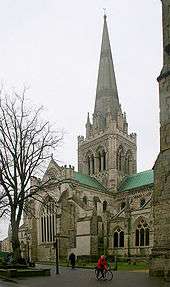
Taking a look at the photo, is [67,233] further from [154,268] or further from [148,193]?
[154,268]

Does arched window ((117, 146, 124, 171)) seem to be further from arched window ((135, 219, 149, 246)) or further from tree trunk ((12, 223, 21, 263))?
tree trunk ((12, 223, 21, 263))

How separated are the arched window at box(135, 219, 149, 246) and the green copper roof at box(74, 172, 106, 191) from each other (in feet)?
40.2

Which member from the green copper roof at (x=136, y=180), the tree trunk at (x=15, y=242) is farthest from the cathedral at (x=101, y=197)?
the tree trunk at (x=15, y=242)

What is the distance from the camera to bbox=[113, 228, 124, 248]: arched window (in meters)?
46.4

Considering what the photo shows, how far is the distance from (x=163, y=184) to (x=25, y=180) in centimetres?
913

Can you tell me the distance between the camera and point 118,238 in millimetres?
46594

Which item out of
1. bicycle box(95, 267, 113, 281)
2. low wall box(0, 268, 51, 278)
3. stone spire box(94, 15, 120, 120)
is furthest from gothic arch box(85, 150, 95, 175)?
bicycle box(95, 267, 113, 281)

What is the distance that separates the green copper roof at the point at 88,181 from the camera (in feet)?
181

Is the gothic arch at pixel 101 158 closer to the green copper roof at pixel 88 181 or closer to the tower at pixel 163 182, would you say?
the green copper roof at pixel 88 181

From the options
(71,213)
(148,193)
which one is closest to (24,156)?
(71,213)

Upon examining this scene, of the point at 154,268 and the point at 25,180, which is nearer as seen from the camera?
the point at 154,268

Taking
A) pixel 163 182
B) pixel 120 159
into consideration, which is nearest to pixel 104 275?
pixel 163 182

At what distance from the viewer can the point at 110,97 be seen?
204 feet

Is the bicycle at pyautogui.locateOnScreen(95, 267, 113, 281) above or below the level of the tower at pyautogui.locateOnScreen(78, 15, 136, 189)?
below
